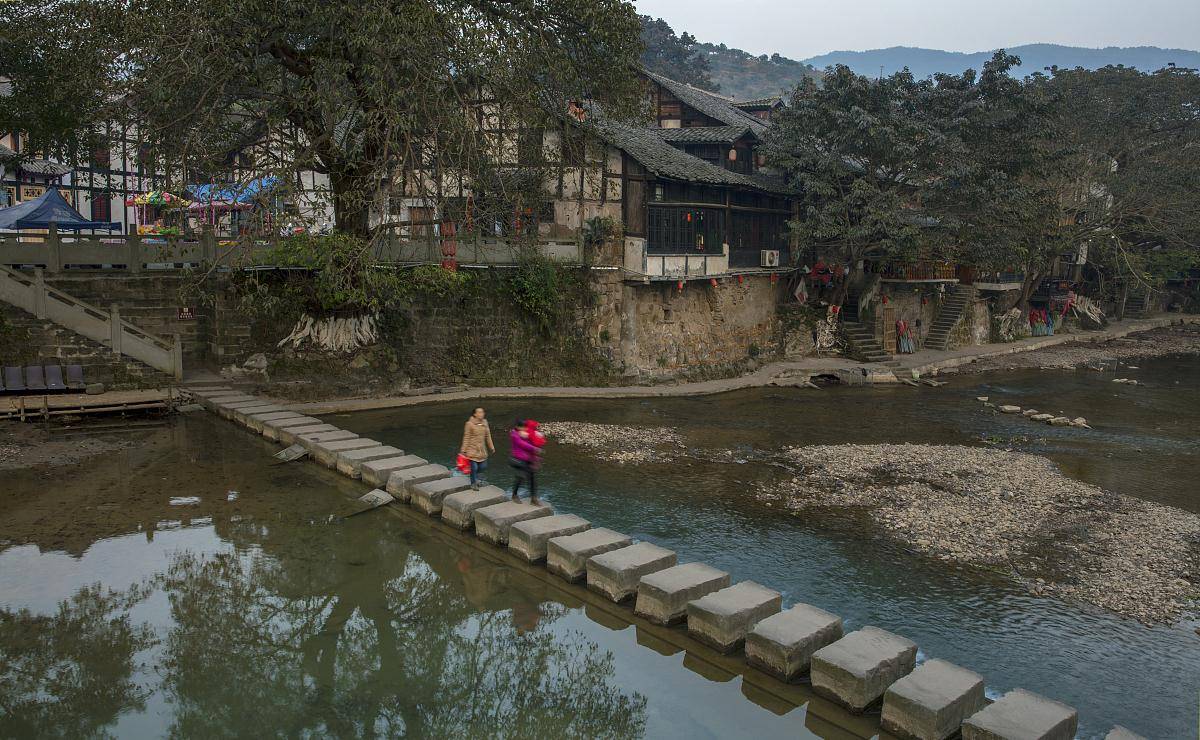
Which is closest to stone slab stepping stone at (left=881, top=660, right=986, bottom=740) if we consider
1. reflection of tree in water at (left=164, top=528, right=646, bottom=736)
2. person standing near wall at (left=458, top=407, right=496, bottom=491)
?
reflection of tree in water at (left=164, top=528, right=646, bottom=736)

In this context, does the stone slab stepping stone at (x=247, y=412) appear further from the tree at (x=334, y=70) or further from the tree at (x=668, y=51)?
the tree at (x=668, y=51)

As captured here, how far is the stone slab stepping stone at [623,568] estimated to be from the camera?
44.1 feet

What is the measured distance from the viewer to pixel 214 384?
26984 millimetres

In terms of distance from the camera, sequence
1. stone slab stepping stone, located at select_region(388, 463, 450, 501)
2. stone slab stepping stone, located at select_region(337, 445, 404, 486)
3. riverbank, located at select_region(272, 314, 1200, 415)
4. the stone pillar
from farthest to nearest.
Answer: riverbank, located at select_region(272, 314, 1200, 415) < the stone pillar < stone slab stepping stone, located at select_region(337, 445, 404, 486) < stone slab stepping stone, located at select_region(388, 463, 450, 501)

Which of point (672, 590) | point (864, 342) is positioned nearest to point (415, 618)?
point (672, 590)

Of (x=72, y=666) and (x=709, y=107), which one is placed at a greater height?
(x=709, y=107)

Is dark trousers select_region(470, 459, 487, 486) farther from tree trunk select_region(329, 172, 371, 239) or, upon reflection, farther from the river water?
tree trunk select_region(329, 172, 371, 239)

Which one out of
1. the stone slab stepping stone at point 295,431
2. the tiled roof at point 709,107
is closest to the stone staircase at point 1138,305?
the tiled roof at point 709,107

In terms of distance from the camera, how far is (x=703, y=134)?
41.3 m

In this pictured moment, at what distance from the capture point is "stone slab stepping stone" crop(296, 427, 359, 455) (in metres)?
20.8

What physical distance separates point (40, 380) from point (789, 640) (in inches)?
848

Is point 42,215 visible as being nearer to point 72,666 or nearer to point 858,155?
point 72,666

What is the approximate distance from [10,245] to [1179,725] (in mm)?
30252

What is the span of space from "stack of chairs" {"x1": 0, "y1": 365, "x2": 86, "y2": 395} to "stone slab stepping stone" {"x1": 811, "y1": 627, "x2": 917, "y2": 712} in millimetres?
21646
